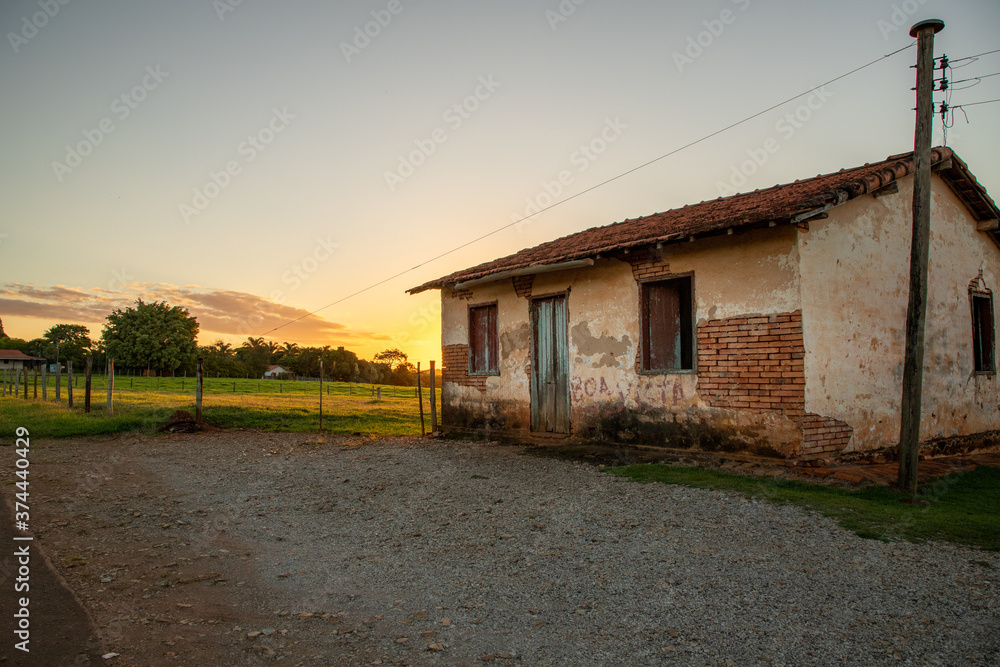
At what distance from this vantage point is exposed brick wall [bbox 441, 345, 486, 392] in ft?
40.4

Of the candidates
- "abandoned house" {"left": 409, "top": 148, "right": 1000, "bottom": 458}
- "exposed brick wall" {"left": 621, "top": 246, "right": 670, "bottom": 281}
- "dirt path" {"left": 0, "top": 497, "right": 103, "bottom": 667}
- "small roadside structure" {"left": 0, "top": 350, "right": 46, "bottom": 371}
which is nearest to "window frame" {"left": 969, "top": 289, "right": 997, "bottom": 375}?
"abandoned house" {"left": 409, "top": 148, "right": 1000, "bottom": 458}

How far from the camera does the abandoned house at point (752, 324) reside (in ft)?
25.2

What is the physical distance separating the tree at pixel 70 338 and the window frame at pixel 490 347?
70.9m

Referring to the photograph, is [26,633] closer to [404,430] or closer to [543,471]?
[543,471]

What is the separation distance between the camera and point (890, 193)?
28.9 feet

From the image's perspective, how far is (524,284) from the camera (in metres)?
11.4

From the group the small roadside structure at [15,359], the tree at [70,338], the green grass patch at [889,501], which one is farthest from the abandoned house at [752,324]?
the tree at [70,338]

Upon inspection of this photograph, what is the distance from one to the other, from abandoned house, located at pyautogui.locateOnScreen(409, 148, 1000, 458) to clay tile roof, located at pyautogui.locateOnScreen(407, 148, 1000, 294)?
0.04 m

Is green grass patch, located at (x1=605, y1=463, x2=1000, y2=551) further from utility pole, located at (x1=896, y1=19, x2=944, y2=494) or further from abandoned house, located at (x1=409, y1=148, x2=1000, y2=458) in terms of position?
abandoned house, located at (x1=409, y1=148, x2=1000, y2=458)

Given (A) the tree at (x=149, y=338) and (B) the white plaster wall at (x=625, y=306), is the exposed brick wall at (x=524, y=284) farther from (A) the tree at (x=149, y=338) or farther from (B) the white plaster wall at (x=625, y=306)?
(A) the tree at (x=149, y=338)

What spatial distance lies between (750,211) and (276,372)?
240 feet

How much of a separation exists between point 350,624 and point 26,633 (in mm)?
1691

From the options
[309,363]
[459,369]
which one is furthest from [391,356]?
[459,369]

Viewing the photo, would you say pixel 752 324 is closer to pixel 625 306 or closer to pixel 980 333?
pixel 625 306
